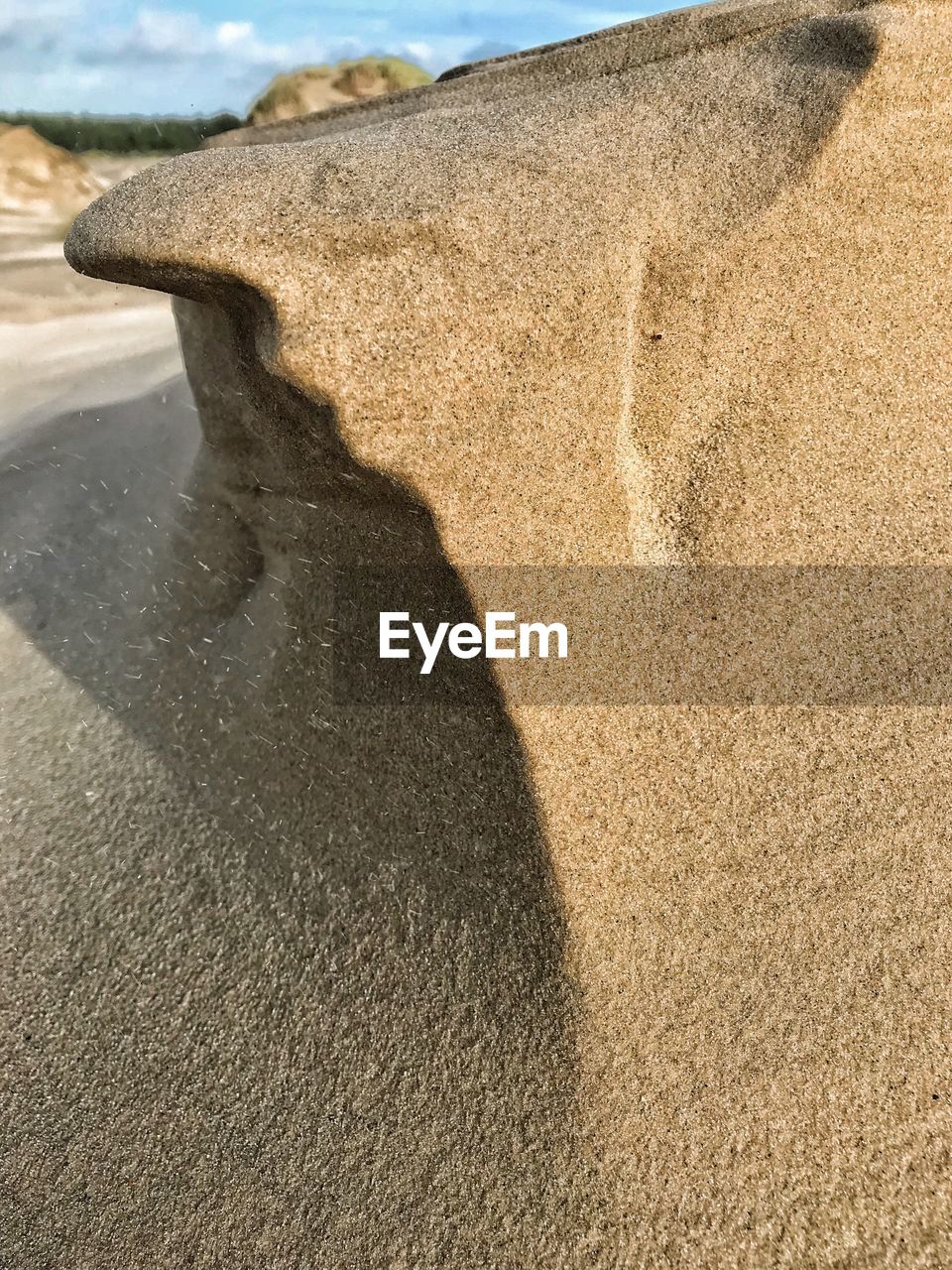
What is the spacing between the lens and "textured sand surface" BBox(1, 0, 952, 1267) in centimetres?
109

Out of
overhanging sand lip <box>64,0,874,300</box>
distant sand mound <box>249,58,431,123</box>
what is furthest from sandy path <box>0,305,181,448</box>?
distant sand mound <box>249,58,431,123</box>

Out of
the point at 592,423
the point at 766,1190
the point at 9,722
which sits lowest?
the point at 766,1190

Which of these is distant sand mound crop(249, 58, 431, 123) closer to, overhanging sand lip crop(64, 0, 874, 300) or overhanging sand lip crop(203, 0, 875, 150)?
overhanging sand lip crop(203, 0, 875, 150)

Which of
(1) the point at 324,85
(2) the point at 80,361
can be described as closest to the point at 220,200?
(2) the point at 80,361

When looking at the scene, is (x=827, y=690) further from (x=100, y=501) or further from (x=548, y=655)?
(x=100, y=501)

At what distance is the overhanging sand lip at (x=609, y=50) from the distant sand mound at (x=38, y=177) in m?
5.98

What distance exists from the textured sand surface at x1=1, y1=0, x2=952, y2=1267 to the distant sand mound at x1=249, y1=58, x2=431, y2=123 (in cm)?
882

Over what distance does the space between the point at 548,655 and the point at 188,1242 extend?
910mm

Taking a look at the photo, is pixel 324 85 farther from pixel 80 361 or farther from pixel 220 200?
pixel 220 200

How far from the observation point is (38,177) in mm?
6730

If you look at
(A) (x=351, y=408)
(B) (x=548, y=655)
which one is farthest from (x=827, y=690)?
(A) (x=351, y=408)

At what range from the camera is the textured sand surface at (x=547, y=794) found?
109 cm

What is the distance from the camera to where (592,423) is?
120 cm

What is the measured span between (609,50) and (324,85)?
9564 mm
